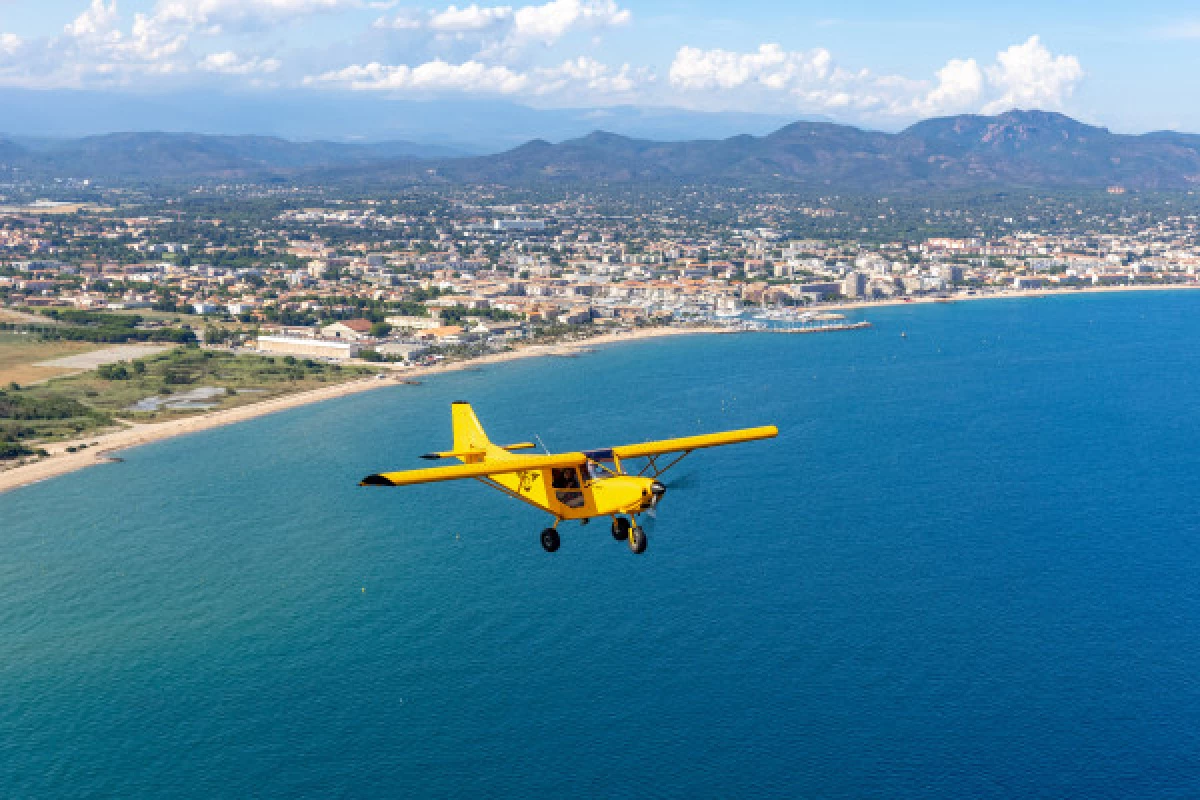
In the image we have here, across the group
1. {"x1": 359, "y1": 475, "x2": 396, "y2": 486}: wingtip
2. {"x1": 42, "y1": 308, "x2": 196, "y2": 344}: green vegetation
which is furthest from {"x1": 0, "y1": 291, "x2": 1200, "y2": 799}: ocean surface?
{"x1": 42, "y1": 308, "x2": 196, "y2": 344}: green vegetation

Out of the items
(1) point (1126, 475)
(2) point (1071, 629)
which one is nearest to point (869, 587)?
(2) point (1071, 629)

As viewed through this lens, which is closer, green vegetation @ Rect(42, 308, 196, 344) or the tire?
the tire

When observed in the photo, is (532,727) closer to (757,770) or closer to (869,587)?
(757,770)

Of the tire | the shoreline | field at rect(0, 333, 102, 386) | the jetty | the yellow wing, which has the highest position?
the yellow wing

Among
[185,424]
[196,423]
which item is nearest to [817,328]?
[196,423]

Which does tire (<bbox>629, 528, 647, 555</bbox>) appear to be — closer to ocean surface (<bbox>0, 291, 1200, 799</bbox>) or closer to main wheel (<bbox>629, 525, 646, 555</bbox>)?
main wheel (<bbox>629, 525, 646, 555</bbox>)

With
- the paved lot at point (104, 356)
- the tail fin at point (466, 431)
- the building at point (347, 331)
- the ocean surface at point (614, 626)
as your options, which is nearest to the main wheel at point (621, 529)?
the ocean surface at point (614, 626)
